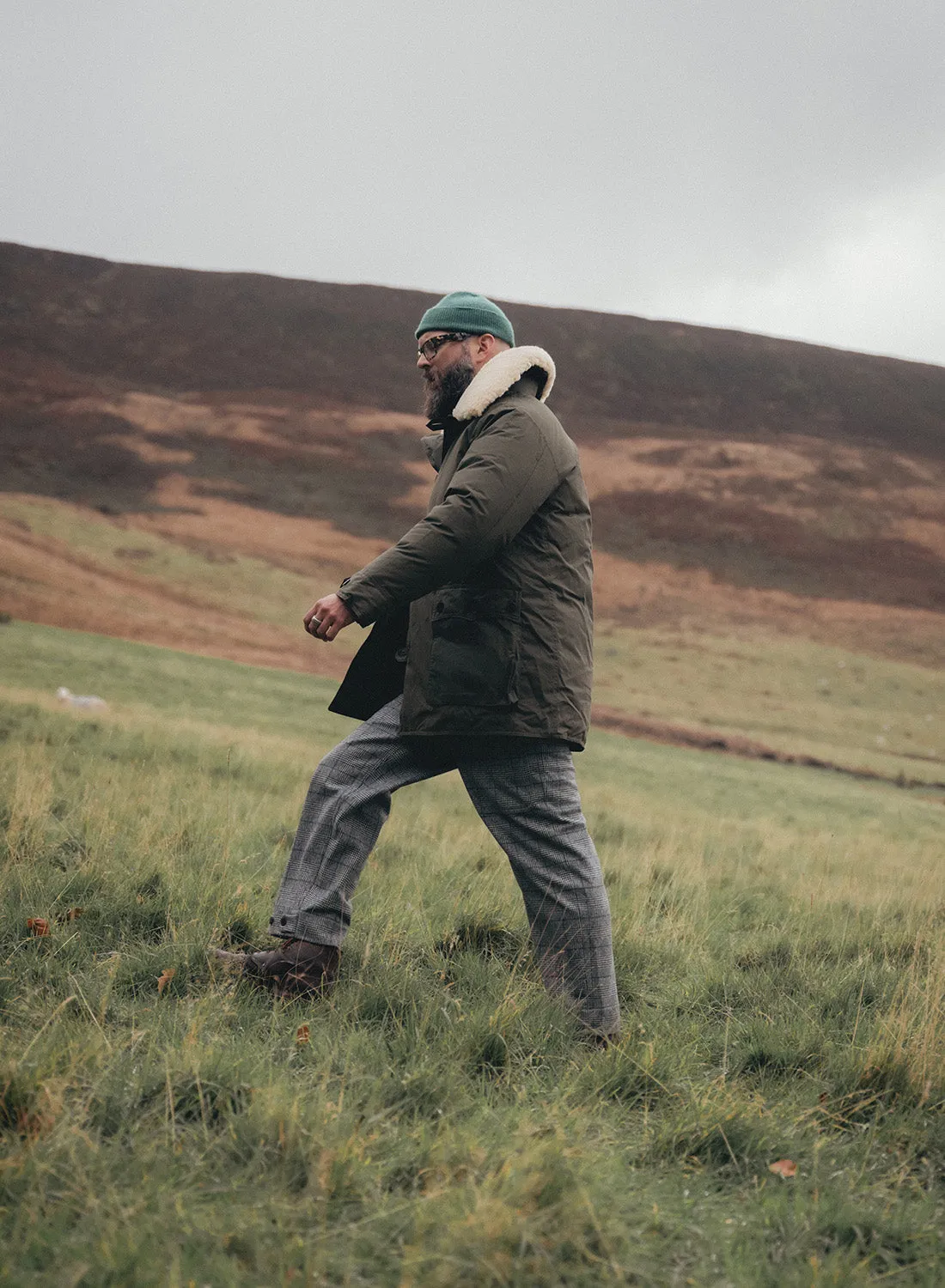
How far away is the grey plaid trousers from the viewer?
3.06 metres

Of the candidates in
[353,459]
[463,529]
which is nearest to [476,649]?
[463,529]

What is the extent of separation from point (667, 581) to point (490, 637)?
33151 mm

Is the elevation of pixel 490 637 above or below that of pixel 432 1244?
above

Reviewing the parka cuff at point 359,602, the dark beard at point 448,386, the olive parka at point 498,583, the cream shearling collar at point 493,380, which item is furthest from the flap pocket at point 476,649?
the dark beard at point 448,386

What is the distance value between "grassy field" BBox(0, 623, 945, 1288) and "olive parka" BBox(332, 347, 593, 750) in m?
0.83

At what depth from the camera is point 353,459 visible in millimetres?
40656

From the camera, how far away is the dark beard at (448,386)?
3.34 m

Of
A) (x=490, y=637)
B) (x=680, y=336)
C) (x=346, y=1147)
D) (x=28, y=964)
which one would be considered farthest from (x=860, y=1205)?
(x=680, y=336)

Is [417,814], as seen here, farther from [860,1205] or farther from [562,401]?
[562,401]

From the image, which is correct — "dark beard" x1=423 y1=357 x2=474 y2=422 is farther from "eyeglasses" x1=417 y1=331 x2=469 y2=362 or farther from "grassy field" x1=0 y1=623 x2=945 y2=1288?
"grassy field" x1=0 y1=623 x2=945 y2=1288

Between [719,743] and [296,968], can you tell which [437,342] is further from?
[719,743]

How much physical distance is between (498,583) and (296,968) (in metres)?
1.27

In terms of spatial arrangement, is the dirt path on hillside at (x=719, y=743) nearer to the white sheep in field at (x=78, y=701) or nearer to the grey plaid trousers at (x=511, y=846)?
the white sheep in field at (x=78, y=701)

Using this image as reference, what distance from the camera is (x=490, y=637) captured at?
9.70ft
